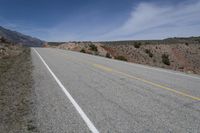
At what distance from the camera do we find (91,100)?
7113 mm

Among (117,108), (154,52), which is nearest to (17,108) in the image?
(117,108)

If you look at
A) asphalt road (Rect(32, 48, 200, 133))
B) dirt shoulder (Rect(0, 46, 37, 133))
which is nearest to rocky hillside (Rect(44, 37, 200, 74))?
dirt shoulder (Rect(0, 46, 37, 133))

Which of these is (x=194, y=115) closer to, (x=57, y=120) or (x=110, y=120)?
(x=110, y=120)

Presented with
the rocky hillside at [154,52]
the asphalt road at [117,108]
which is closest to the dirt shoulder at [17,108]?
the asphalt road at [117,108]

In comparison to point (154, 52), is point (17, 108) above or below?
above

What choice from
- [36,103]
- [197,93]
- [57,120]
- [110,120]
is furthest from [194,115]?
[36,103]

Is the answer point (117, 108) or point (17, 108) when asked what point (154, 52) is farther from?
point (17, 108)

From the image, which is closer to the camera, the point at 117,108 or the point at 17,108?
the point at 117,108

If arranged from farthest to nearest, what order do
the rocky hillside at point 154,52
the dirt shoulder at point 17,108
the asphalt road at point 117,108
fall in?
1. the rocky hillside at point 154,52
2. the dirt shoulder at point 17,108
3. the asphalt road at point 117,108

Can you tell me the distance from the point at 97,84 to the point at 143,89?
2077 millimetres

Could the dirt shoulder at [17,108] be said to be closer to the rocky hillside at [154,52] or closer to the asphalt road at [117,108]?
the asphalt road at [117,108]

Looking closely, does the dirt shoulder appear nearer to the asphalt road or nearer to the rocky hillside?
the asphalt road

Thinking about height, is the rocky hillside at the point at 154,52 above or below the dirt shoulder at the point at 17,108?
below

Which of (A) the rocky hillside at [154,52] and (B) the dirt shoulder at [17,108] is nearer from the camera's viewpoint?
(B) the dirt shoulder at [17,108]
